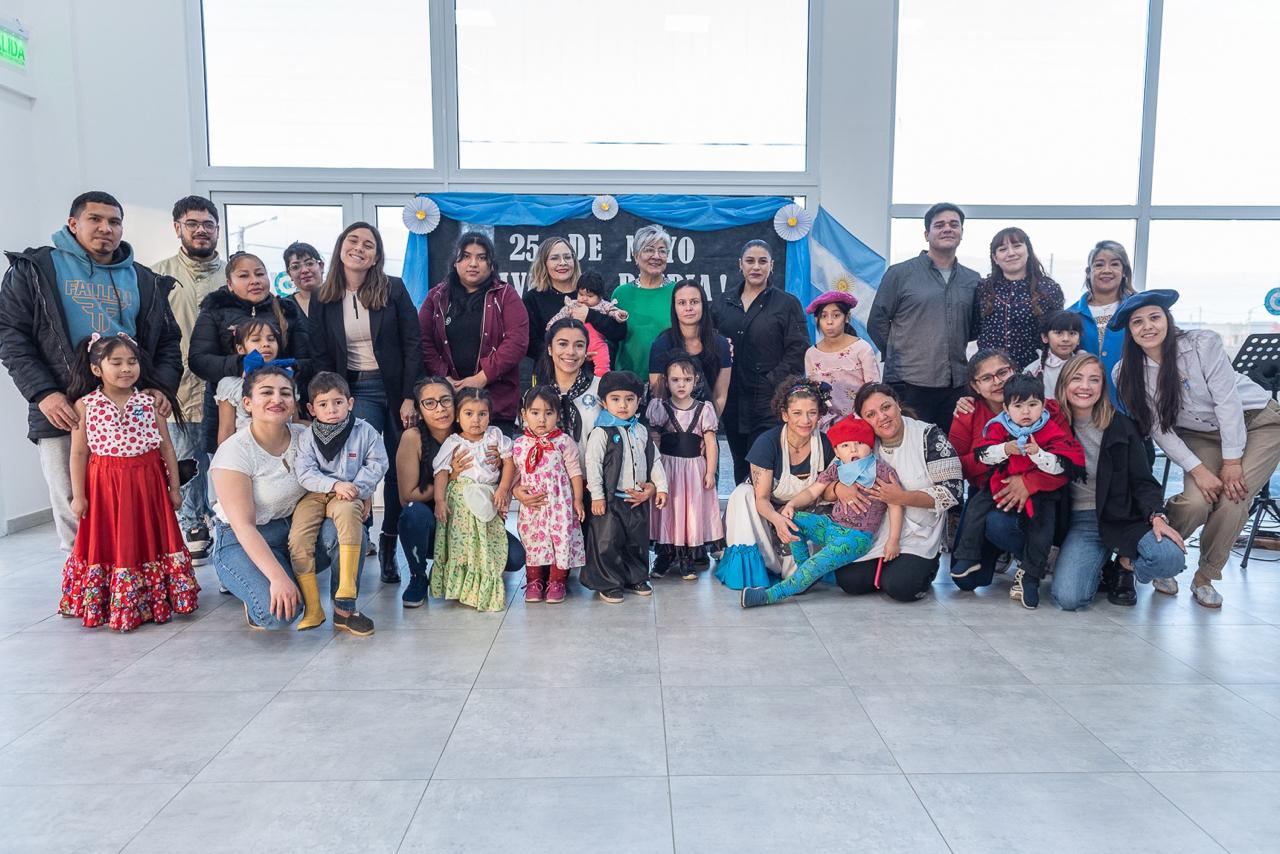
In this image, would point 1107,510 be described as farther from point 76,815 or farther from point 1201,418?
point 76,815

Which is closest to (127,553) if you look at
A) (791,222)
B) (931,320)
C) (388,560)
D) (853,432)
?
(388,560)

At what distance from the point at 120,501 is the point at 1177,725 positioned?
3310 mm

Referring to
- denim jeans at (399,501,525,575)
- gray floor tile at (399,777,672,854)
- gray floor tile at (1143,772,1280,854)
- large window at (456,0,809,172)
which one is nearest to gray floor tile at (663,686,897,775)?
gray floor tile at (399,777,672,854)

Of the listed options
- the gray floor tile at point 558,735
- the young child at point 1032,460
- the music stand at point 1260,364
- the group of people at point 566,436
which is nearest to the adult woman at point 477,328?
the group of people at point 566,436

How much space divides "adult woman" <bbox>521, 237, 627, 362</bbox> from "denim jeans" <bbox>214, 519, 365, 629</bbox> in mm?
1331

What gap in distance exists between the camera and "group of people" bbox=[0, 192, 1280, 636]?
9.70 feet

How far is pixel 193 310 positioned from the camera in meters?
3.86

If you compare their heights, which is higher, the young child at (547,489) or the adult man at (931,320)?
the adult man at (931,320)

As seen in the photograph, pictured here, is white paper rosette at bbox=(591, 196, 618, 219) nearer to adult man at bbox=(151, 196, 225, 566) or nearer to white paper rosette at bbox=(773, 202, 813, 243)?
white paper rosette at bbox=(773, 202, 813, 243)

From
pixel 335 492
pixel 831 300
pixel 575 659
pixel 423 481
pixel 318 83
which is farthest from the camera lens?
pixel 318 83

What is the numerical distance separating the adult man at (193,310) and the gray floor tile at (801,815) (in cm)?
297

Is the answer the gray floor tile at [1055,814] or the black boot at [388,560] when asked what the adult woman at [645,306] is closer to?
the black boot at [388,560]

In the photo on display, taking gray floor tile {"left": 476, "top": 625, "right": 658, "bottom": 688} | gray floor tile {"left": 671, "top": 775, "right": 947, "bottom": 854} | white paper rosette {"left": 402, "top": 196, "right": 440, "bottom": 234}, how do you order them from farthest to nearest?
white paper rosette {"left": 402, "top": 196, "right": 440, "bottom": 234} → gray floor tile {"left": 476, "top": 625, "right": 658, "bottom": 688} → gray floor tile {"left": 671, "top": 775, "right": 947, "bottom": 854}

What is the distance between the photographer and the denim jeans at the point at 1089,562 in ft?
10.1
